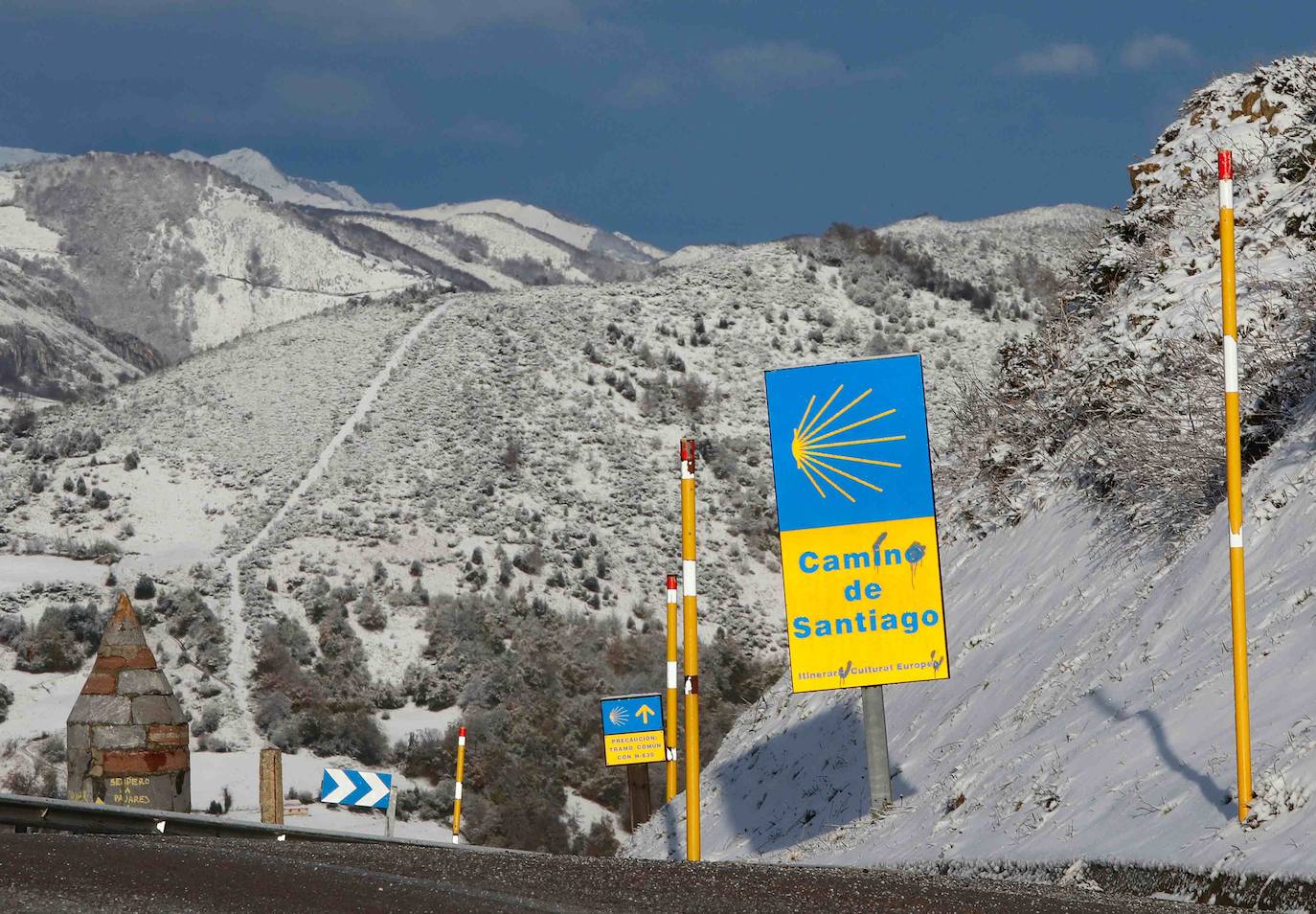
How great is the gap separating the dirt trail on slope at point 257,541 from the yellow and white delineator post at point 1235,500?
34392 millimetres

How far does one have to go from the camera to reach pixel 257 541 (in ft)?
175

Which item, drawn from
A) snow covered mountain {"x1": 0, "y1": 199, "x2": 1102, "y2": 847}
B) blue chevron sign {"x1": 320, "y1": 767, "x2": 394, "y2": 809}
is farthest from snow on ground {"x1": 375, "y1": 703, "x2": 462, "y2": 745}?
blue chevron sign {"x1": 320, "y1": 767, "x2": 394, "y2": 809}

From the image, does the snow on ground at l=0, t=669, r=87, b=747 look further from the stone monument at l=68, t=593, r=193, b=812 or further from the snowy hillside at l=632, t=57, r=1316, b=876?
the snowy hillside at l=632, t=57, r=1316, b=876

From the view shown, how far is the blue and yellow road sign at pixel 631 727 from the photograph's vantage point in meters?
18.2

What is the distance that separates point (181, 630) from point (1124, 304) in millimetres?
34551

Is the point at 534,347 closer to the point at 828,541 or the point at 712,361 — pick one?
the point at 712,361

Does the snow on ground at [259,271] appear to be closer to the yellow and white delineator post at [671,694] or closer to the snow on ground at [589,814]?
the snow on ground at [589,814]

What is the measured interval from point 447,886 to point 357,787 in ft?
32.4

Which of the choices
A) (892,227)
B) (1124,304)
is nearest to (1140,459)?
(1124,304)

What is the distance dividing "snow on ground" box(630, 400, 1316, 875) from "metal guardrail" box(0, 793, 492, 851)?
3.42 meters

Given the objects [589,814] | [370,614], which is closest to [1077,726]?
[589,814]

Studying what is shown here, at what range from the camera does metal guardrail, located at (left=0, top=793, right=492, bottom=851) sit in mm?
11328

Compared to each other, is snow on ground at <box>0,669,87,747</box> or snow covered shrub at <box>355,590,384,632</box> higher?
snow covered shrub at <box>355,590,384,632</box>

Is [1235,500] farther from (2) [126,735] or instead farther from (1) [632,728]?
(2) [126,735]
